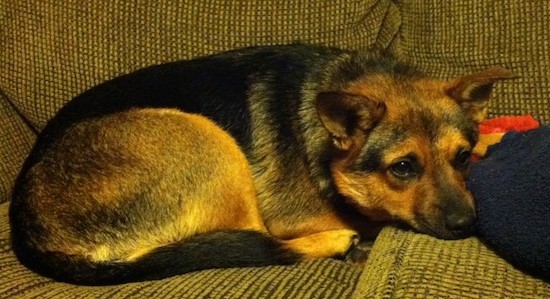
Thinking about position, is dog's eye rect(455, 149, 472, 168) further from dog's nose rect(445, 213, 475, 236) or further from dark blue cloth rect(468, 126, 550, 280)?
dog's nose rect(445, 213, 475, 236)

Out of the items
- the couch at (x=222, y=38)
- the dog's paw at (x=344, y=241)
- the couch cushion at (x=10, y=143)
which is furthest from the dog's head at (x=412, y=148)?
the couch cushion at (x=10, y=143)

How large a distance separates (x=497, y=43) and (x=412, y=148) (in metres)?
0.72

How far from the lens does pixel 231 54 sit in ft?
7.68

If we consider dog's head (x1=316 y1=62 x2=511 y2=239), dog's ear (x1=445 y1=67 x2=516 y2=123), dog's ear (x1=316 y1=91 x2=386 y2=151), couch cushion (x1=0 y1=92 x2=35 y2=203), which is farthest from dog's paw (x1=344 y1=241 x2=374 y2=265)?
couch cushion (x1=0 y1=92 x2=35 y2=203)

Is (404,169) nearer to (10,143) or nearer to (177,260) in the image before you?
→ (177,260)

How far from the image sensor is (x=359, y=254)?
200 cm

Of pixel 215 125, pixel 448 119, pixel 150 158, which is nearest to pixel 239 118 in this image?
pixel 215 125

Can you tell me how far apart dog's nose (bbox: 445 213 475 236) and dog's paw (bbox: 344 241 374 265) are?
318mm

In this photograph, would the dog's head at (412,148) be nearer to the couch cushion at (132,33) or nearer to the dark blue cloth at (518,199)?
the dark blue cloth at (518,199)

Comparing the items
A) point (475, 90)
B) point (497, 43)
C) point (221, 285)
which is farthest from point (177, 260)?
point (497, 43)

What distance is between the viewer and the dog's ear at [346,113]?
1838 millimetres

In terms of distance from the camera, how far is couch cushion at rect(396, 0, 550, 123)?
2.28 m

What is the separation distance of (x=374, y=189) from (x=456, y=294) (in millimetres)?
614

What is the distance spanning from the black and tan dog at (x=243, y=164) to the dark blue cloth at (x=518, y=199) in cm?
7
